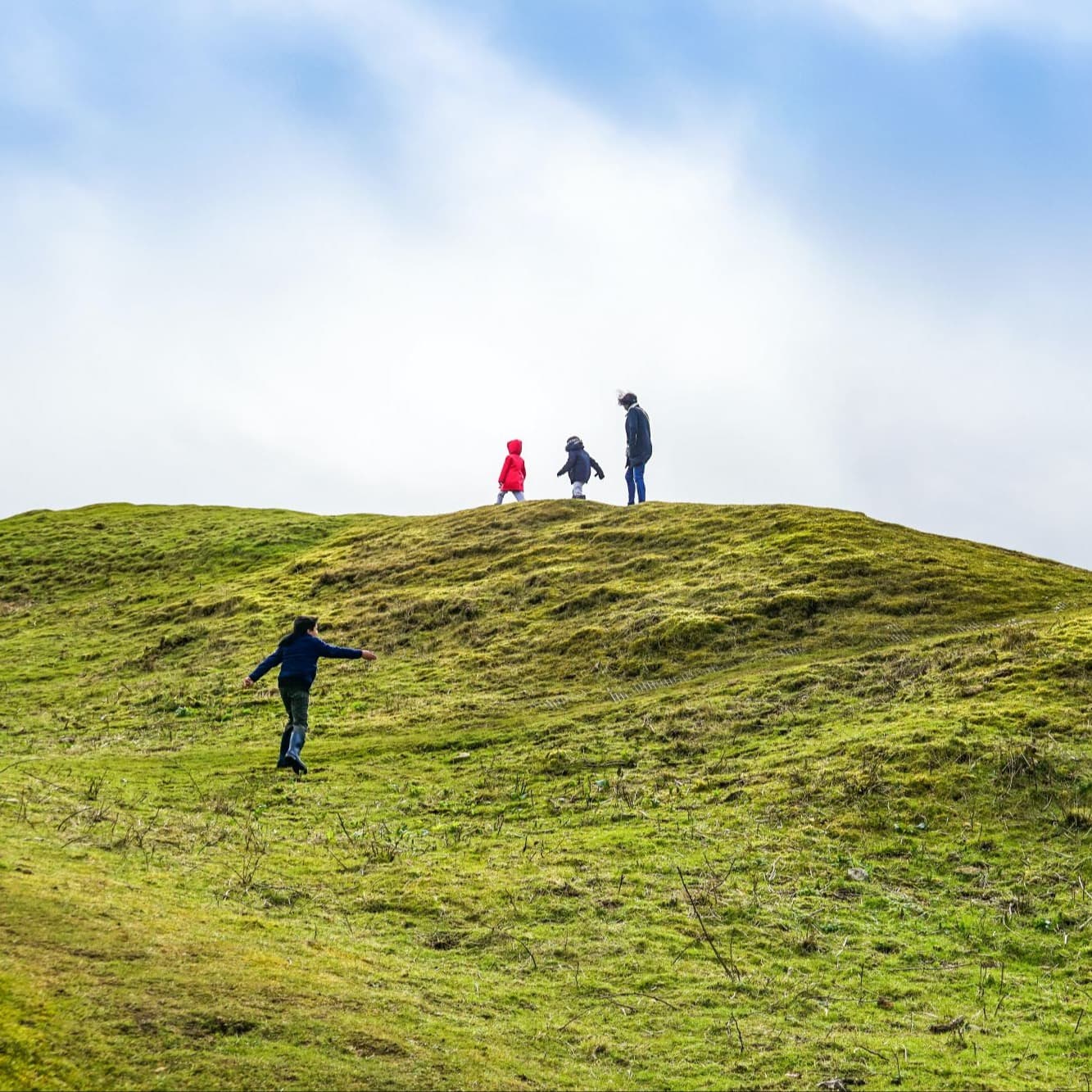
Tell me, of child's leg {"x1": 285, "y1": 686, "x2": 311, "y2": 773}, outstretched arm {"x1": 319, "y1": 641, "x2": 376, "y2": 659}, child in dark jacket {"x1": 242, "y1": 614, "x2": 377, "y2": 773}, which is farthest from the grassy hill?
outstretched arm {"x1": 319, "y1": 641, "x2": 376, "y2": 659}

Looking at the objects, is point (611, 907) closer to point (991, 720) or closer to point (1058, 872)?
point (1058, 872)

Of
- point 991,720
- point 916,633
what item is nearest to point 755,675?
point 916,633

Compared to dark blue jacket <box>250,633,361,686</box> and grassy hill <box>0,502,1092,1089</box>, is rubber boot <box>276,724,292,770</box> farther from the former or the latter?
dark blue jacket <box>250,633,361,686</box>

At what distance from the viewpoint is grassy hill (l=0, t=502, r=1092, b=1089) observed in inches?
349

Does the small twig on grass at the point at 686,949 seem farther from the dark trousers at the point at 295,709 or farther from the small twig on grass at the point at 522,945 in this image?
the dark trousers at the point at 295,709

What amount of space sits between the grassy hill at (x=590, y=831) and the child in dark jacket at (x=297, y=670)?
45 centimetres

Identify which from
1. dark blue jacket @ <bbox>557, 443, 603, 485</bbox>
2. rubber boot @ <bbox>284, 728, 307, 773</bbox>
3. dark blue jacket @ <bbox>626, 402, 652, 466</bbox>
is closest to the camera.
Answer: rubber boot @ <bbox>284, 728, 307, 773</bbox>

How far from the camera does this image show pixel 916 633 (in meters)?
24.8

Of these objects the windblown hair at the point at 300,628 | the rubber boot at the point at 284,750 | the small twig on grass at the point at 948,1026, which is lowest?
the small twig on grass at the point at 948,1026

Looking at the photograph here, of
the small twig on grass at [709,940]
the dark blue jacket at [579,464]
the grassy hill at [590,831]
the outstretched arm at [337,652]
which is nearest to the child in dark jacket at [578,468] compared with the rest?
the dark blue jacket at [579,464]

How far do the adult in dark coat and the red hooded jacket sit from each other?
5.94 meters

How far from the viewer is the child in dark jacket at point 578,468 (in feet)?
132

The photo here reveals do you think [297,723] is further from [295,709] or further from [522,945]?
[522,945]

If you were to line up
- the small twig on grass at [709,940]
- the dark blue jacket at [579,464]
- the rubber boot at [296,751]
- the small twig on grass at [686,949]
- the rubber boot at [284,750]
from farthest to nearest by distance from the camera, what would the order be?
the dark blue jacket at [579,464] → the rubber boot at [284,750] → the rubber boot at [296,751] → the small twig on grass at [686,949] → the small twig on grass at [709,940]
